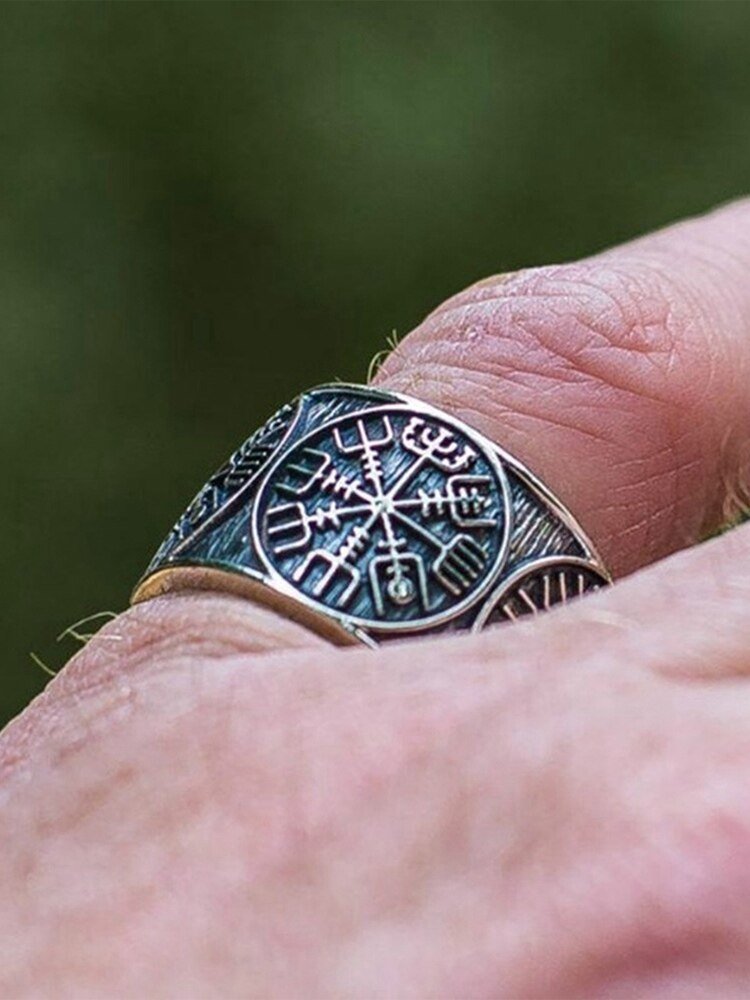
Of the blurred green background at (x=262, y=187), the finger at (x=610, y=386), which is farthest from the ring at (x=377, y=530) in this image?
the blurred green background at (x=262, y=187)

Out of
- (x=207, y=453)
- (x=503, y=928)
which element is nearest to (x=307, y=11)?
(x=207, y=453)

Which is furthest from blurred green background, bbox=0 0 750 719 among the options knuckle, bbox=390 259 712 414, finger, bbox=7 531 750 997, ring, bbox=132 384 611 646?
finger, bbox=7 531 750 997

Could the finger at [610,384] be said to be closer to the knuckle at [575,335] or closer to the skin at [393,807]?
the knuckle at [575,335]

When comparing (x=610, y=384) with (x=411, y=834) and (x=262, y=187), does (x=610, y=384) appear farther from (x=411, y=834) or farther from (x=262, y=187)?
(x=262, y=187)

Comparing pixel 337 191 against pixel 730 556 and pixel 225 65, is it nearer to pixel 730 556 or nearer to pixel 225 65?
pixel 225 65

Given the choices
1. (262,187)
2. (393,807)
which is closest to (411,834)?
(393,807)

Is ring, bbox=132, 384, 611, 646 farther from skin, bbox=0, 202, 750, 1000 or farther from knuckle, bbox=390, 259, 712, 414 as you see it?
knuckle, bbox=390, 259, 712, 414

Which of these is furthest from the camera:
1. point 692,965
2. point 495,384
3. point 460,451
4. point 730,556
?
point 495,384
